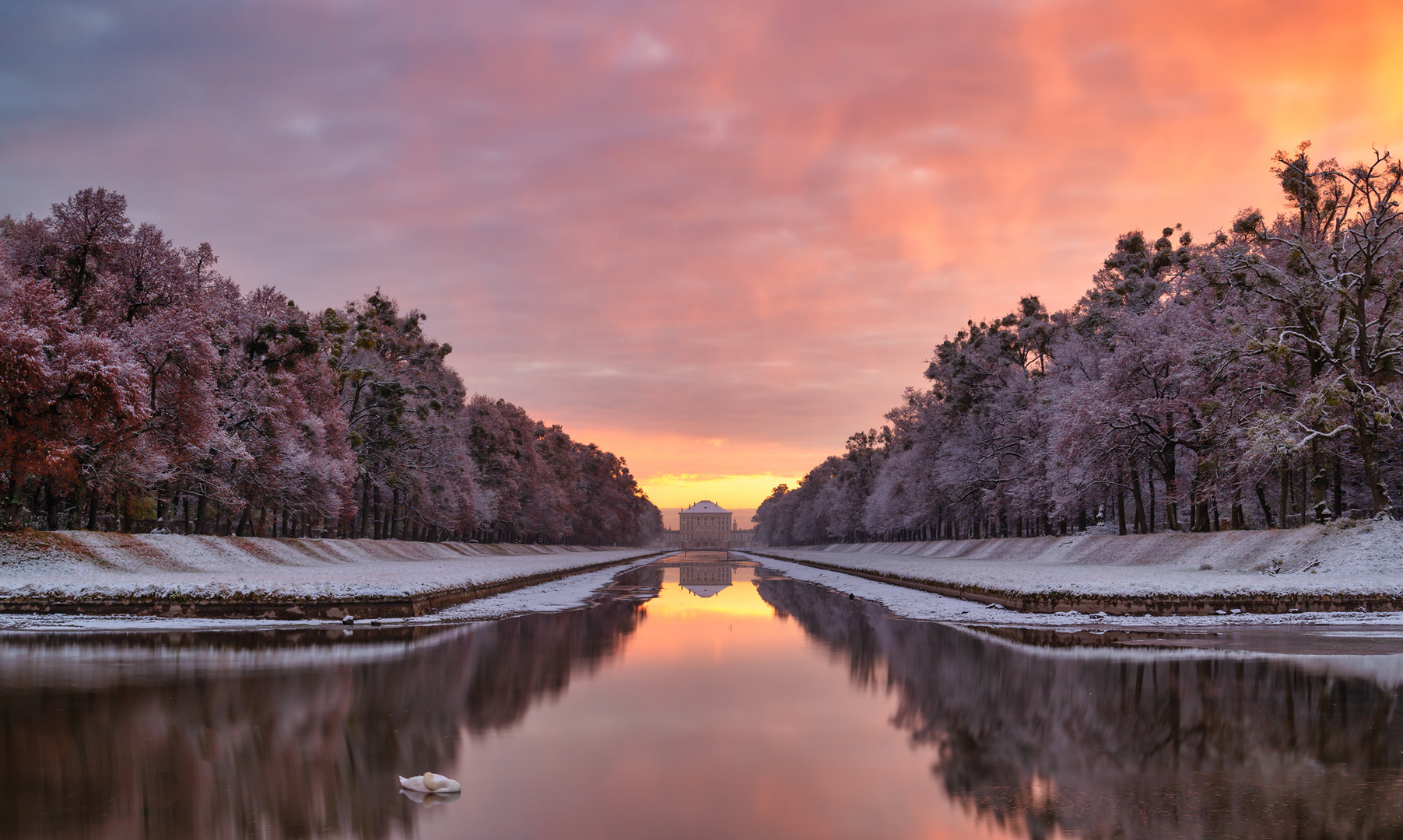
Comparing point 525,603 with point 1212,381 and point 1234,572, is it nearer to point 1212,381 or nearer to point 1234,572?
point 1234,572

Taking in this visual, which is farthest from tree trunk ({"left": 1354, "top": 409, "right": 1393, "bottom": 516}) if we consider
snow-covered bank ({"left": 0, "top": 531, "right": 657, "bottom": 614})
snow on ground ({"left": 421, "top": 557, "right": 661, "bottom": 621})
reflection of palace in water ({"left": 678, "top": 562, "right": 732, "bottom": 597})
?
snow-covered bank ({"left": 0, "top": 531, "right": 657, "bottom": 614})

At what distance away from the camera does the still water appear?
6984mm

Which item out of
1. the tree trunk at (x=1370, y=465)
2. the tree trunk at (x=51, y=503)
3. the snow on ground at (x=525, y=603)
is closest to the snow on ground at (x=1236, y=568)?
the tree trunk at (x=1370, y=465)

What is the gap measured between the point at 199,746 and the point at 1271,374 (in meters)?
40.1

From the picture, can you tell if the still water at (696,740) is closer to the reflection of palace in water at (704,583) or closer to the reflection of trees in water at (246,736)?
the reflection of trees in water at (246,736)

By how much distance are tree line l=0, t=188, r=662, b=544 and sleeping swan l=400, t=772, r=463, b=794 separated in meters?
25.9

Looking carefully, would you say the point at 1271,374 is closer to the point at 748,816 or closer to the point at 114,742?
the point at 748,816

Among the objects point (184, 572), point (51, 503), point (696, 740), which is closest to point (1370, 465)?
point (696, 740)

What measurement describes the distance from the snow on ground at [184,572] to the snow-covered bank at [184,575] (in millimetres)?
33

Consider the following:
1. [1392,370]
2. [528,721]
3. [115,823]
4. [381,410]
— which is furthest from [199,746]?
[381,410]

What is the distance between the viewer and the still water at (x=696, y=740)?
6984 mm

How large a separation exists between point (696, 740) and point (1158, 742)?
16.5 feet

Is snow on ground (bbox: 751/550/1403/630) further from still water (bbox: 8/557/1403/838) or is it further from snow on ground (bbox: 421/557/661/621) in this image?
snow on ground (bbox: 421/557/661/621)

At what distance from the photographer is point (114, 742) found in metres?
9.12
